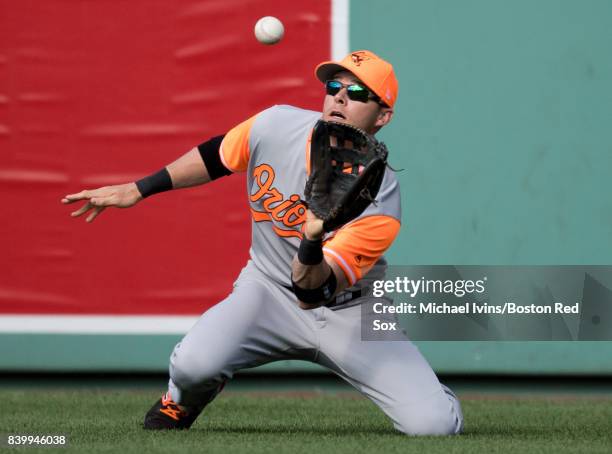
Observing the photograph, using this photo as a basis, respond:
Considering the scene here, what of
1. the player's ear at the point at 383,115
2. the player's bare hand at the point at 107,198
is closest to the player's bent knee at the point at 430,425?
the player's ear at the point at 383,115

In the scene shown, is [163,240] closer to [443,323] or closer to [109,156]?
[109,156]

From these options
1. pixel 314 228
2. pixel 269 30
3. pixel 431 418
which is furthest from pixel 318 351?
pixel 269 30

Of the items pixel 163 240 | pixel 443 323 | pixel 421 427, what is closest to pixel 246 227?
pixel 163 240

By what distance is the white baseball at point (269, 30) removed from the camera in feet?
19.6

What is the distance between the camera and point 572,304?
6121 millimetres

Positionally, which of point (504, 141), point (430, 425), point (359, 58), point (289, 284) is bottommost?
point (430, 425)

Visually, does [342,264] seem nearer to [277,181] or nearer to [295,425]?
[277,181]

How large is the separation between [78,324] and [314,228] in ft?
9.20

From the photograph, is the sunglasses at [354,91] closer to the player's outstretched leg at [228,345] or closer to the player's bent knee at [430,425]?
the player's outstretched leg at [228,345]

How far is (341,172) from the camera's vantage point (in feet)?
13.6

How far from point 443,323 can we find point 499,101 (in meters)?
1.21

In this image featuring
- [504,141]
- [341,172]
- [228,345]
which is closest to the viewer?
[341,172]

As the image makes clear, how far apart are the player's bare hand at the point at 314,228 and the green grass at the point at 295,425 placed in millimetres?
728

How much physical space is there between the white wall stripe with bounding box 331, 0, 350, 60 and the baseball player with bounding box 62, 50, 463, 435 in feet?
4.64
